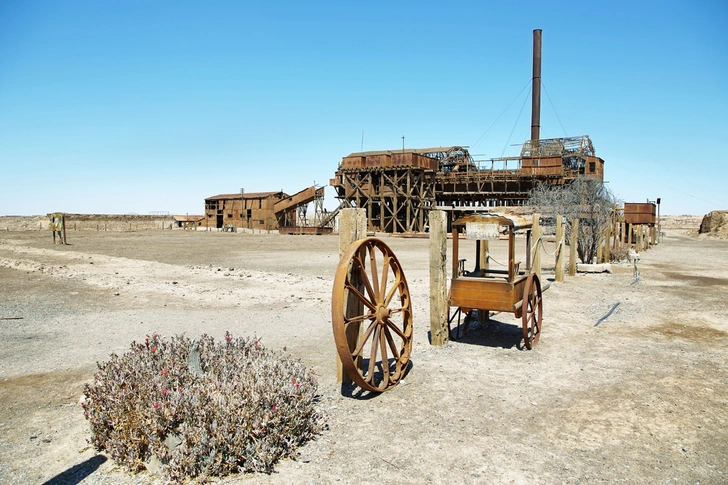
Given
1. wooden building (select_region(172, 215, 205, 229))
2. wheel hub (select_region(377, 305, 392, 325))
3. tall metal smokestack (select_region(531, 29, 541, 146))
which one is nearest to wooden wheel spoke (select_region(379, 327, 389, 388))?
wheel hub (select_region(377, 305, 392, 325))

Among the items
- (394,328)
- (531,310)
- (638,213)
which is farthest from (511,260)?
(638,213)

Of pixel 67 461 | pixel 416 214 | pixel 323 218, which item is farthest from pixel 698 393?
pixel 323 218

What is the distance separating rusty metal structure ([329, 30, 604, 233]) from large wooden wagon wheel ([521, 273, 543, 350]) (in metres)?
39.8

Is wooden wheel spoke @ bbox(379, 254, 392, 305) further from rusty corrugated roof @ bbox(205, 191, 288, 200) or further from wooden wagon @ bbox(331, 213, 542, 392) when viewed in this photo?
rusty corrugated roof @ bbox(205, 191, 288, 200)

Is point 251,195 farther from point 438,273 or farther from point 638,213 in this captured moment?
point 438,273

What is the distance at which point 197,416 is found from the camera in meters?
4.16

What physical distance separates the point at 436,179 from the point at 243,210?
73.1 ft

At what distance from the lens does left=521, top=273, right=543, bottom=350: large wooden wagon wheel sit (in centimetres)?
793

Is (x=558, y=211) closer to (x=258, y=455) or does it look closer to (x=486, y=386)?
(x=486, y=386)

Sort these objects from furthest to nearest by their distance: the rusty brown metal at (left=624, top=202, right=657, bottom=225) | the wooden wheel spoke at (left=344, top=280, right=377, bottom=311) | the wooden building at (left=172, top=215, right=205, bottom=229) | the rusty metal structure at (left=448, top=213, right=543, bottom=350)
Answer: the wooden building at (left=172, top=215, right=205, bottom=229) → the rusty brown metal at (left=624, top=202, right=657, bottom=225) → the rusty metal structure at (left=448, top=213, right=543, bottom=350) → the wooden wheel spoke at (left=344, top=280, right=377, bottom=311)

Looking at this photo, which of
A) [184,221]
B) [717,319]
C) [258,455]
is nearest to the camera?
[258,455]

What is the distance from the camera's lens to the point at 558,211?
830 inches

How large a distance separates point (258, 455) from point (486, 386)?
326 cm

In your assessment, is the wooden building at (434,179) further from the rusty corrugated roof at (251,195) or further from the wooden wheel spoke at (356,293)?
the wooden wheel spoke at (356,293)
